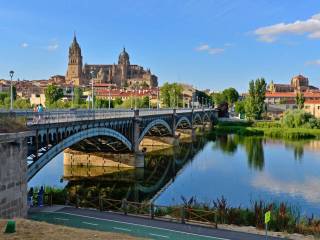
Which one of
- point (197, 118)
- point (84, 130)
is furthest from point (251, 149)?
point (197, 118)

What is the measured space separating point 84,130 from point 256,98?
96616 mm

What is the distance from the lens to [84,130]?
34750mm

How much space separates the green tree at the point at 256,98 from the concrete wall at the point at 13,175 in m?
108

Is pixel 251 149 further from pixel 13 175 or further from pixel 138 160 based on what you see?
pixel 13 175

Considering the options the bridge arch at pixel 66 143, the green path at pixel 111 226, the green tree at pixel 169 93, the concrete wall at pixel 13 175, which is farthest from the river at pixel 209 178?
the green tree at pixel 169 93

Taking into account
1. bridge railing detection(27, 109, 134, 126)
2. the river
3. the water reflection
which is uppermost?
bridge railing detection(27, 109, 134, 126)

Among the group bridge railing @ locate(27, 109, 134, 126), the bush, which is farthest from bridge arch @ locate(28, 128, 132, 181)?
the bush

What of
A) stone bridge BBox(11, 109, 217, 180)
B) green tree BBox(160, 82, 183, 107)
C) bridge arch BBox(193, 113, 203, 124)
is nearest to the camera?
stone bridge BBox(11, 109, 217, 180)

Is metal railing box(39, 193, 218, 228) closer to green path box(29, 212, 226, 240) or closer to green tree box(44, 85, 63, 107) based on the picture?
green path box(29, 212, 226, 240)

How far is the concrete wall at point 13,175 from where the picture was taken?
63.3 feet

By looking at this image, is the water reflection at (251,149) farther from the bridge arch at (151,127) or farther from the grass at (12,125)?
the grass at (12,125)

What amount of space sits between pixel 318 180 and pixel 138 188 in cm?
1735

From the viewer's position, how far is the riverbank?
94.3 metres

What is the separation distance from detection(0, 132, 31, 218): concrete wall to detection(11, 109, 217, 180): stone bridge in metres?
3.06
